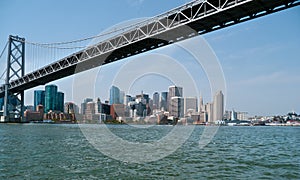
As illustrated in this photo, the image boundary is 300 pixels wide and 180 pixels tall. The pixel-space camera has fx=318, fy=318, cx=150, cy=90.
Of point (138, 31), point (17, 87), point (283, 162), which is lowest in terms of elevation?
point (283, 162)

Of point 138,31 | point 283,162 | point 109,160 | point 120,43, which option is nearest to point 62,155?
point 109,160

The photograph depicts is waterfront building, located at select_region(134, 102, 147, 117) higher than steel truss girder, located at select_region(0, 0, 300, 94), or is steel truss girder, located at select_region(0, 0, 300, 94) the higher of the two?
steel truss girder, located at select_region(0, 0, 300, 94)

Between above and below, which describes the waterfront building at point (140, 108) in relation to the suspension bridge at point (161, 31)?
below

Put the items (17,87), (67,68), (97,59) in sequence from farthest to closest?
(17,87), (67,68), (97,59)

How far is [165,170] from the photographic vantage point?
838 cm

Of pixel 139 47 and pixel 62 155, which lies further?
pixel 139 47

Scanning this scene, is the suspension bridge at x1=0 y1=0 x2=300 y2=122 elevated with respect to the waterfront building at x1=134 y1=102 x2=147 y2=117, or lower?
elevated

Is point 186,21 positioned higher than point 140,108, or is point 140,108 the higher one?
point 186,21

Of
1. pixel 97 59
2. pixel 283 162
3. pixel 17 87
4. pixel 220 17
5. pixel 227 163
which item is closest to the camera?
pixel 227 163

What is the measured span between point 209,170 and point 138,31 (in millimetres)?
22440

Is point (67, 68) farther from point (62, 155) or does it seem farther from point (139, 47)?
point (62, 155)

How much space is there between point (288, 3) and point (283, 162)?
12.2 meters

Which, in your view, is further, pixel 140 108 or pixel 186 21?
pixel 186 21

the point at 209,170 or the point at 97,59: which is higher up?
the point at 97,59
